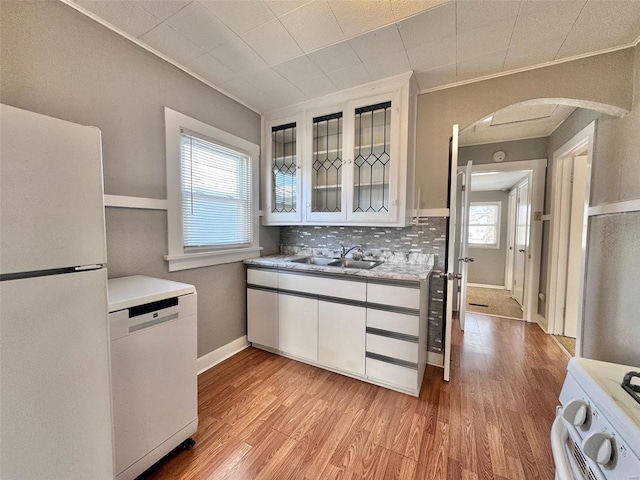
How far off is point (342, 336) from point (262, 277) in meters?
0.96

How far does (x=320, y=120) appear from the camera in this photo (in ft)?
8.01

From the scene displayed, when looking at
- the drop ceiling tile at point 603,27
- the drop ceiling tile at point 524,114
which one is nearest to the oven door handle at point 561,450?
the drop ceiling tile at point 603,27

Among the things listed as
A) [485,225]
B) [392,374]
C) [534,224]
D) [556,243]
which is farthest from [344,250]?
[485,225]

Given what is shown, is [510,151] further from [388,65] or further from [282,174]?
[282,174]

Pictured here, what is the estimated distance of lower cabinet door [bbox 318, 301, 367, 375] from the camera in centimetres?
201

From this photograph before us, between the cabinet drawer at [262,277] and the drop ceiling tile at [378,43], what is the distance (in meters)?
1.90

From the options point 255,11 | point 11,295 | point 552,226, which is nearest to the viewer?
point 11,295

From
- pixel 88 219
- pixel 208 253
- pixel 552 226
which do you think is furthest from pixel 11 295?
pixel 552 226

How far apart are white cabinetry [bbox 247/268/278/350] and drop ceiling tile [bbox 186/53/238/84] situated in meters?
1.72

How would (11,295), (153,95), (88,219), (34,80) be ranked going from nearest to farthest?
(11,295) → (88,219) → (34,80) → (153,95)

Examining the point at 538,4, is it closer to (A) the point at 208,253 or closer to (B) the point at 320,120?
(B) the point at 320,120

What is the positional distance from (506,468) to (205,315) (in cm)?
225

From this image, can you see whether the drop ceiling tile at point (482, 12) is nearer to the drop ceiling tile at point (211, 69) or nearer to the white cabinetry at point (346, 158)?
the white cabinetry at point (346, 158)

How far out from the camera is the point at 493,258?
5516 mm
